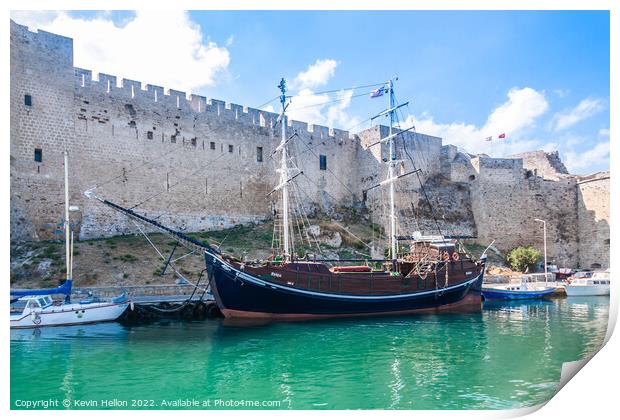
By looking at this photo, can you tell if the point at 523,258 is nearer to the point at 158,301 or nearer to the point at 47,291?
the point at 158,301

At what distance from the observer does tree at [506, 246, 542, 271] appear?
2441 centimetres

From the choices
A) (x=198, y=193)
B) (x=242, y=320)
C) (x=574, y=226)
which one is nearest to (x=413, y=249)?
(x=242, y=320)

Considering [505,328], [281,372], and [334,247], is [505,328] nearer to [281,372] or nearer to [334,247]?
[281,372]

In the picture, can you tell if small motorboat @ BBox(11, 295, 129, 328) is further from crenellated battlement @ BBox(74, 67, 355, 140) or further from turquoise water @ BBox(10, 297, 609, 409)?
crenellated battlement @ BBox(74, 67, 355, 140)

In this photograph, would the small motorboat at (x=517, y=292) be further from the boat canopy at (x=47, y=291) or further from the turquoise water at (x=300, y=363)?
the boat canopy at (x=47, y=291)

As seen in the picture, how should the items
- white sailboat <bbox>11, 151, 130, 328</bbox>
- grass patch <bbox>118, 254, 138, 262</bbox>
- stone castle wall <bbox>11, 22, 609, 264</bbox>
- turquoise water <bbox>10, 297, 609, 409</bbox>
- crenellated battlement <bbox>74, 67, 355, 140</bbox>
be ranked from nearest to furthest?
turquoise water <bbox>10, 297, 609, 409</bbox> → white sailboat <bbox>11, 151, 130, 328</bbox> → grass patch <bbox>118, 254, 138, 262</bbox> → stone castle wall <bbox>11, 22, 609, 264</bbox> → crenellated battlement <bbox>74, 67, 355, 140</bbox>

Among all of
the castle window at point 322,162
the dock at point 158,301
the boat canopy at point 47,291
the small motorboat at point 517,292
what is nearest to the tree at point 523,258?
the small motorboat at point 517,292

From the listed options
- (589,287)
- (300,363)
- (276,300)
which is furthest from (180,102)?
(589,287)

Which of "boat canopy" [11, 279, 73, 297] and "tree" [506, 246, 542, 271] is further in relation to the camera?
"tree" [506, 246, 542, 271]

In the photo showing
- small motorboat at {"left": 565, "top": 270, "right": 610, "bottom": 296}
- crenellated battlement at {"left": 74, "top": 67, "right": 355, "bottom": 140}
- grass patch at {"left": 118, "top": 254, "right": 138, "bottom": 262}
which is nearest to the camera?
grass patch at {"left": 118, "top": 254, "right": 138, "bottom": 262}

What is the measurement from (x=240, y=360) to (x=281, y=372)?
115 cm

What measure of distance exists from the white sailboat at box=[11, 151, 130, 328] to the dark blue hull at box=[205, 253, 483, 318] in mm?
2485

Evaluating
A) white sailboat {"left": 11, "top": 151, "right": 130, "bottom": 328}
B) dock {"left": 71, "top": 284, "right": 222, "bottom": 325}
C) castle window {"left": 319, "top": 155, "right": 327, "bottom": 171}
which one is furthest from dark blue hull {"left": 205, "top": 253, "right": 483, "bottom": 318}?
castle window {"left": 319, "top": 155, "right": 327, "bottom": 171}

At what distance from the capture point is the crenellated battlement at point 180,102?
59.4 ft
